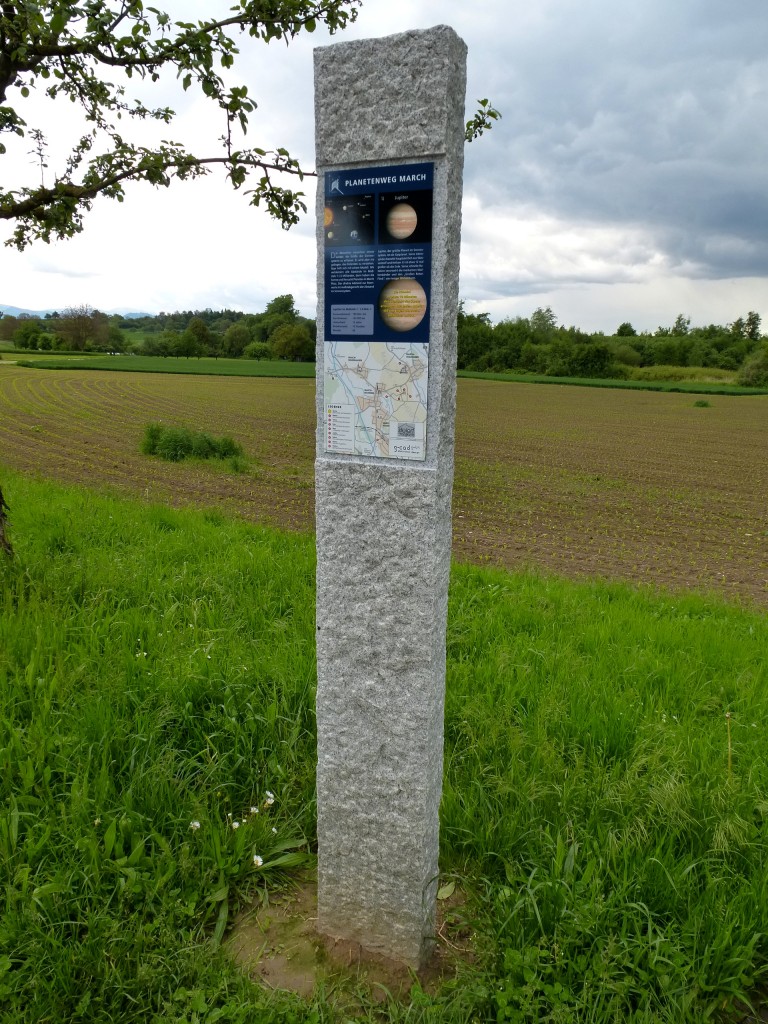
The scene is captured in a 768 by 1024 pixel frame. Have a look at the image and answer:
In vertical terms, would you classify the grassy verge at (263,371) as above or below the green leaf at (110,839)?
above

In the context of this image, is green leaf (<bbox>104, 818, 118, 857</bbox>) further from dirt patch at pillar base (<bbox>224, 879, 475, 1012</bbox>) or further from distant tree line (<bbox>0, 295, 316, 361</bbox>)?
distant tree line (<bbox>0, 295, 316, 361</bbox>)

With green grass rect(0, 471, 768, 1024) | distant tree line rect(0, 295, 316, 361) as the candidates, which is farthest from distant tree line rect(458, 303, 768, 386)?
green grass rect(0, 471, 768, 1024)

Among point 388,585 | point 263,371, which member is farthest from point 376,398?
point 263,371

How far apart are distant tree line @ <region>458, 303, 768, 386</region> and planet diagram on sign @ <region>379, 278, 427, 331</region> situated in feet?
241

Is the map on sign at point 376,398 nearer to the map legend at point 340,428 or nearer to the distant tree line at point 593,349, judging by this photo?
the map legend at point 340,428

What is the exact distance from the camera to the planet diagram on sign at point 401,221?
1.97 meters

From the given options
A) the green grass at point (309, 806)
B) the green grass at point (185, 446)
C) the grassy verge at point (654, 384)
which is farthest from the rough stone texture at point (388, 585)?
the grassy verge at point (654, 384)

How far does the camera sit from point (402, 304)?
2020mm

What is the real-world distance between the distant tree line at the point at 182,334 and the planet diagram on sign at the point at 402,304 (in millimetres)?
65750

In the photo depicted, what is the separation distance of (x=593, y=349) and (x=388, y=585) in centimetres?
8022

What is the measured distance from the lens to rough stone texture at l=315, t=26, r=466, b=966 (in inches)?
75.8

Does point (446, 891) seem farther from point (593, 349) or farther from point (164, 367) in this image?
point (593, 349)

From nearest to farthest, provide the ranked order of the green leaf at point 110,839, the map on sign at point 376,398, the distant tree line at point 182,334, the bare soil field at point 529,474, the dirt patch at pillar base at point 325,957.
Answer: the map on sign at point 376,398 < the dirt patch at pillar base at point 325,957 < the green leaf at point 110,839 < the bare soil field at point 529,474 < the distant tree line at point 182,334

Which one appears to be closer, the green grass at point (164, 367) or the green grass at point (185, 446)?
the green grass at point (185, 446)
